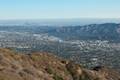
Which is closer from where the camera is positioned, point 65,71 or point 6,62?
point 6,62

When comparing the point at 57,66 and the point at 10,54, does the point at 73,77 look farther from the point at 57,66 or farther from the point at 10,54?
the point at 10,54

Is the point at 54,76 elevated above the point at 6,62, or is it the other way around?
the point at 6,62

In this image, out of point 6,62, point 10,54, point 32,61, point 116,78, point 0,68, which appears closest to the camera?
point 0,68

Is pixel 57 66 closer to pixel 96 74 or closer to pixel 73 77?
pixel 73 77

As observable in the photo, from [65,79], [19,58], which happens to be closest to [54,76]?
[65,79]

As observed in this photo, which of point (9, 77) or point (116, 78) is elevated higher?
point (9, 77)

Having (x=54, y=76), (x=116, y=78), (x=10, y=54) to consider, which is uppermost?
(x=10, y=54)

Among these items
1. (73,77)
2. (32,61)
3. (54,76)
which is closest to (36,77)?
(54,76)

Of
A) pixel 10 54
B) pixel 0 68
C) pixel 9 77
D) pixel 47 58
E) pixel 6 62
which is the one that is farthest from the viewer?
pixel 47 58

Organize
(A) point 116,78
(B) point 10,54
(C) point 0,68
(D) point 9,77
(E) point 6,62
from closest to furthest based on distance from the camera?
1. (D) point 9,77
2. (C) point 0,68
3. (E) point 6,62
4. (B) point 10,54
5. (A) point 116,78
